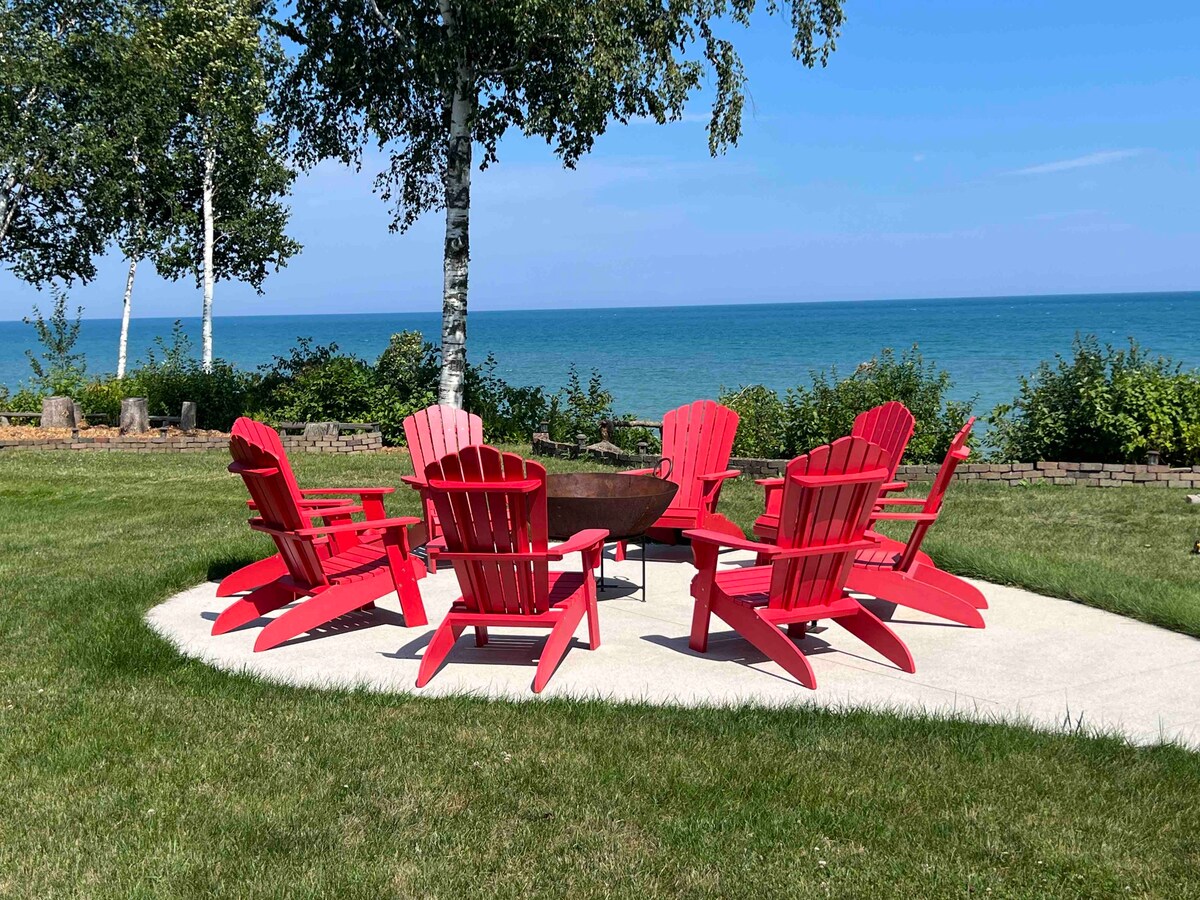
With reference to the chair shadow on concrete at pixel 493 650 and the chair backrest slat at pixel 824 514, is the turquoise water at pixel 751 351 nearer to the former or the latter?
the chair backrest slat at pixel 824 514

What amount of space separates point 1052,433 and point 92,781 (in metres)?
9.29

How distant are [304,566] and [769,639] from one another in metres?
2.19

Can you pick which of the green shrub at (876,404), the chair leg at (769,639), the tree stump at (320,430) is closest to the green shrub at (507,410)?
the tree stump at (320,430)

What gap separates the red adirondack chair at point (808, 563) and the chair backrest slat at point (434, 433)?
243 cm

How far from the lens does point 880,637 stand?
4609 millimetres

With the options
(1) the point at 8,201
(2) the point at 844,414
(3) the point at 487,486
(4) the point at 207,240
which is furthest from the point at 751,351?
(3) the point at 487,486

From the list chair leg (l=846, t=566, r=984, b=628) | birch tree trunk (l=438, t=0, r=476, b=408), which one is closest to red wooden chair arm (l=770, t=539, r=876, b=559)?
chair leg (l=846, t=566, r=984, b=628)

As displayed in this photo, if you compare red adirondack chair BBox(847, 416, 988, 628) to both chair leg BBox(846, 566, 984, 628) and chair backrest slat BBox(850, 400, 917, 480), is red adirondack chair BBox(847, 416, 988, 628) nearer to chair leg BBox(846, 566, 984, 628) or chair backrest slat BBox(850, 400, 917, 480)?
chair leg BBox(846, 566, 984, 628)

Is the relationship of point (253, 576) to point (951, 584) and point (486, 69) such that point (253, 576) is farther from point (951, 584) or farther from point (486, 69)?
point (486, 69)

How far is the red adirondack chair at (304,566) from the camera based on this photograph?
4.85 metres

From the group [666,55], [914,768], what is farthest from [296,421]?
[914,768]

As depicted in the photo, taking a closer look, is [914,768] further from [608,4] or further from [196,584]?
[608,4]

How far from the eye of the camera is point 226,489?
10312 millimetres

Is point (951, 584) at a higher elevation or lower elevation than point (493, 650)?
higher
